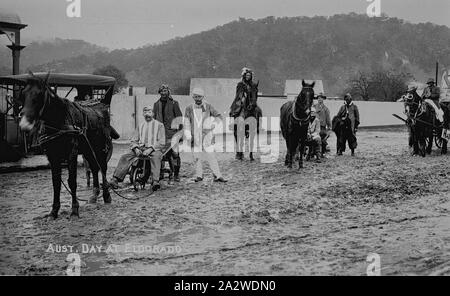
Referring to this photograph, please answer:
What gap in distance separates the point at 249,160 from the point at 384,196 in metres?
5.76

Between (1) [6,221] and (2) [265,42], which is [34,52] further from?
(2) [265,42]

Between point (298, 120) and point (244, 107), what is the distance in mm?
2312

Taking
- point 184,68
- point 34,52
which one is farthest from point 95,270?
point 184,68

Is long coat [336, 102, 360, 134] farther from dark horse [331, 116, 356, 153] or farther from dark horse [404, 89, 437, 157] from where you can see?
dark horse [404, 89, 437, 157]

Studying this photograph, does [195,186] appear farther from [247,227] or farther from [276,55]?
[276,55]

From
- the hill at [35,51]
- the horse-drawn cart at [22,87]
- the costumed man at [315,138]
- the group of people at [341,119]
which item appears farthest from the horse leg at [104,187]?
the group of people at [341,119]

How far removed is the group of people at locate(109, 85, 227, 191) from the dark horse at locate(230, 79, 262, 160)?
322 cm

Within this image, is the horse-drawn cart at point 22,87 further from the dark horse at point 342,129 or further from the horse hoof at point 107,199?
the dark horse at point 342,129

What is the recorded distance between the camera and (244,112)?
13.9m

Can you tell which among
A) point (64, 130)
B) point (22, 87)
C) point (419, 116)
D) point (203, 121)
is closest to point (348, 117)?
point (419, 116)

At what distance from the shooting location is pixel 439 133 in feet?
49.4

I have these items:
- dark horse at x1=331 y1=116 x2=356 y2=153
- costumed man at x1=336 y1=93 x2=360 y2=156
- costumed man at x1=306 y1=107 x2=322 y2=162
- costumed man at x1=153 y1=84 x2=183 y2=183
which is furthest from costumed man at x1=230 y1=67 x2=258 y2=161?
costumed man at x1=153 y1=84 x2=183 y2=183

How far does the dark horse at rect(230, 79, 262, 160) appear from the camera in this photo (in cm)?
1354

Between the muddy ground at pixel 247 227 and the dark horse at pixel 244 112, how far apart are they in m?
3.01
